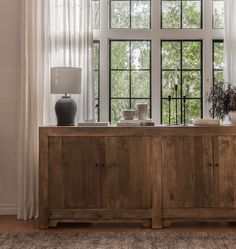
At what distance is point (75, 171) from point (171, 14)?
2.14 m

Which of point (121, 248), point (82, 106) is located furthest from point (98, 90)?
point (121, 248)

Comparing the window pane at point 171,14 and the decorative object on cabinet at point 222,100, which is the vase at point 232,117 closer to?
the decorative object on cabinet at point 222,100

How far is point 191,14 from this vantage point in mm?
4398

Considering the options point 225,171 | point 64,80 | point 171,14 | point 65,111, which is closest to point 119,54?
point 171,14

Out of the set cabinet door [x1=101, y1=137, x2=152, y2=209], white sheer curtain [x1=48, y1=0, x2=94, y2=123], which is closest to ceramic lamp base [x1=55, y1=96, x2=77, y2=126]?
white sheer curtain [x1=48, y1=0, x2=94, y2=123]

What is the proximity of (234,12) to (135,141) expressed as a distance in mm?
1818

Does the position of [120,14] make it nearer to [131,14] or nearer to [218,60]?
[131,14]

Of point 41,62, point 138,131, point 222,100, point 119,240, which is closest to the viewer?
point 119,240

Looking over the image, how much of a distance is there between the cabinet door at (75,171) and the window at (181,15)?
1802 millimetres

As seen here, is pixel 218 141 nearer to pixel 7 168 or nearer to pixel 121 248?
pixel 121 248

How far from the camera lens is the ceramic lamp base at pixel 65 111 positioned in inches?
145

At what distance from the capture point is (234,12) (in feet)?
13.5

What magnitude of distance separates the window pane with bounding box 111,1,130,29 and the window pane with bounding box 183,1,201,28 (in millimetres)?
657

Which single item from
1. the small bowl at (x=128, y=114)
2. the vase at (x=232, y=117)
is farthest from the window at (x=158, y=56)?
the vase at (x=232, y=117)
